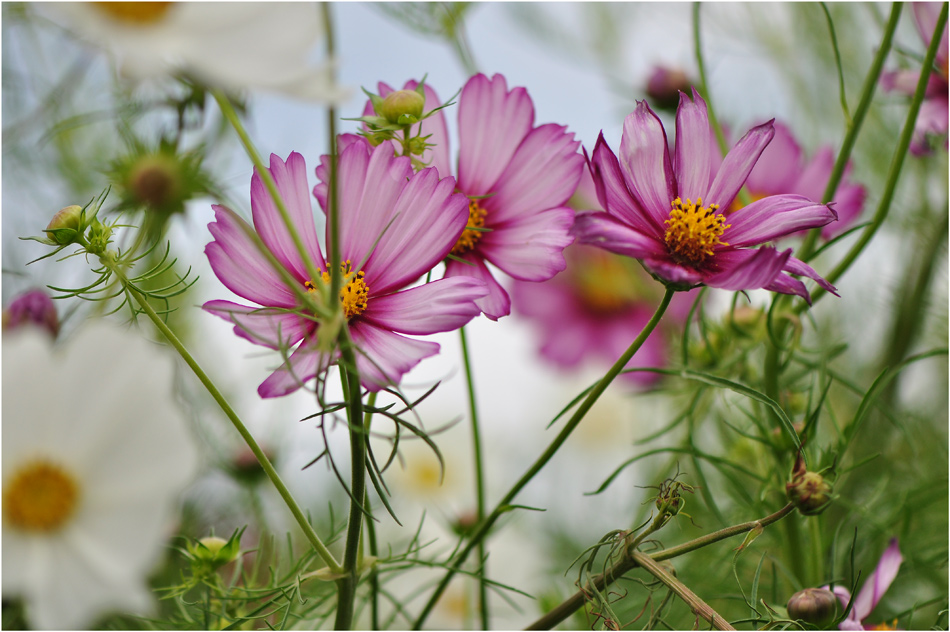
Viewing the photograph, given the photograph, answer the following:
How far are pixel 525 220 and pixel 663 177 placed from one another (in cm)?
5

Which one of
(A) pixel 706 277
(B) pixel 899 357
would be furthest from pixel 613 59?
(A) pixel 706 277

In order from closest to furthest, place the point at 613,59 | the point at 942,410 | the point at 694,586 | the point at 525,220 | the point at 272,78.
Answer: the point at 272,78 < the point at 525,220 < the point at 694,586 < the point at 942,410 < the point at 613,59

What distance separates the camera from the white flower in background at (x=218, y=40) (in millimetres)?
149

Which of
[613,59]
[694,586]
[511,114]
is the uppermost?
[613,59]

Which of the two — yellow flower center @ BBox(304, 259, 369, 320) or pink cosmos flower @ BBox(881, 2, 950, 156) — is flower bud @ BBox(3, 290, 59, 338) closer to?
yellow flower center @ BBox(304, 259, 369, 320)

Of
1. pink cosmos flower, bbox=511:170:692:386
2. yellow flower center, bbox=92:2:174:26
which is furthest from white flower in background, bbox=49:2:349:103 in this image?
pink cosmos flower, bbox=511:170:692:386

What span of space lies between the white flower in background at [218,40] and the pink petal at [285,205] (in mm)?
63

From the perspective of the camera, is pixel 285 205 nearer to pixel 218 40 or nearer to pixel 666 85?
pixel 218 40

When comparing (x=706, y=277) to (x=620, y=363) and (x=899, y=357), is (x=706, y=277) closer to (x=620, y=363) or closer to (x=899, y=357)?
(x=620, y=363)

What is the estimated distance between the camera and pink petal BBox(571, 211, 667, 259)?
20 centimetres

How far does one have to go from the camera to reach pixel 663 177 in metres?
0.25

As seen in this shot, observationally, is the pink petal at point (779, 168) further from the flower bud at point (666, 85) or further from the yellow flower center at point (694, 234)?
the yellow flower center at point (694, 234)

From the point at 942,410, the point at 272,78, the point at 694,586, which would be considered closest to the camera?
the point at 272,78

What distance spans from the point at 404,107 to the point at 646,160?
0.08m
